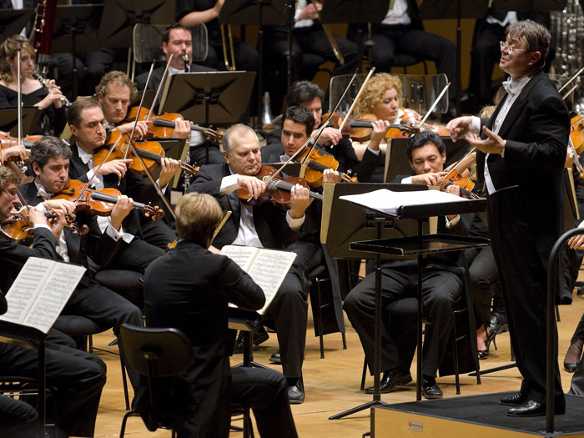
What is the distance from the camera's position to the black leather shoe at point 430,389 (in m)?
5.64

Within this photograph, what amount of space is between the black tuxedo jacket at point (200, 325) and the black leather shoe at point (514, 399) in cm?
93

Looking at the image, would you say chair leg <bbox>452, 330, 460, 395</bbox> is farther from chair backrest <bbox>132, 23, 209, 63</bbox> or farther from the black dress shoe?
chair backrest <bbox>132, 23, 209, 63</bbox>

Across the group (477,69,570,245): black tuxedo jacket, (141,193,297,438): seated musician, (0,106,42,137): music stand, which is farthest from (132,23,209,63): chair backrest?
(477,69,570,245): black tuxedo jacket

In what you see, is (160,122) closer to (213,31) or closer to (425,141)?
(425,141)

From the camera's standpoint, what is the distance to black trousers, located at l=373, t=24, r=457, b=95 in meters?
9.54

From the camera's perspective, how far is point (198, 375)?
13.8 feet

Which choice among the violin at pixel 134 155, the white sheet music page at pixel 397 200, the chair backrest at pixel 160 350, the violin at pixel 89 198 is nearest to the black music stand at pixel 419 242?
the white sheet music page at pixel 397 200

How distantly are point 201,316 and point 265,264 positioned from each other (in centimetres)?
56

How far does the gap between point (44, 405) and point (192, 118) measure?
330 cm

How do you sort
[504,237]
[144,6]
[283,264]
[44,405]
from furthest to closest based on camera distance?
1. [144,6]
2. [283,264]
3. [44,405]
4. [504,237]

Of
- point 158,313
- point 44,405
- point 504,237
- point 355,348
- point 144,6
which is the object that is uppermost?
point 144,6

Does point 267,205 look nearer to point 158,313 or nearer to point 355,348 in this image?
point 355,348

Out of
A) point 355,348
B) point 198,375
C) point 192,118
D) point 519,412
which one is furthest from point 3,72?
point 519,412

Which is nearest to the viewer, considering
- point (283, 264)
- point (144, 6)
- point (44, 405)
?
point (44, 405)
